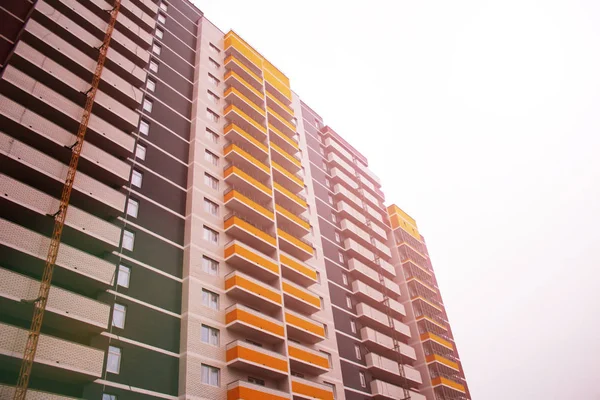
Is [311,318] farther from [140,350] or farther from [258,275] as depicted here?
[140,350]

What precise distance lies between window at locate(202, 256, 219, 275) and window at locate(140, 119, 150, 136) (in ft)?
38.0

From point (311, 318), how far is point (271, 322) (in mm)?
7949

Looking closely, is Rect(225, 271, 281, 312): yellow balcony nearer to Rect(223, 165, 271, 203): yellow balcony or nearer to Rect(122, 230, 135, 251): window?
Rect(122, 230, 135, 251): window

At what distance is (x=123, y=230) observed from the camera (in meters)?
35.1

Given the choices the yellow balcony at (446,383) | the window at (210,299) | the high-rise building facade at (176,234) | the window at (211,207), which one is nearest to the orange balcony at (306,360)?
the high-rise building facade at (176,234)

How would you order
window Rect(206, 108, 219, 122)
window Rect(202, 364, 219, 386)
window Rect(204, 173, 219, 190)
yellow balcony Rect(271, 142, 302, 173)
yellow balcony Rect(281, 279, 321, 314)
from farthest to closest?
yellow balcony Rect(271, 142, 302, 173), window Rect(206, 108, 219, 122), window Rect(204, 173, 219, 190), yellow balcony Rect(281, 279, 321, 314), window Rect(202, 364, 219, 386)

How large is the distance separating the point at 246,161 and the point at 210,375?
20837 mm

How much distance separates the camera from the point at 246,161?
48.0 meters

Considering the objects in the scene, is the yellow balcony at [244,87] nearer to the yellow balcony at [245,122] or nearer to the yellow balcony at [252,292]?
the yellow balcony at [245,122]

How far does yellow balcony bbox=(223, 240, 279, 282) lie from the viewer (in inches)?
1585

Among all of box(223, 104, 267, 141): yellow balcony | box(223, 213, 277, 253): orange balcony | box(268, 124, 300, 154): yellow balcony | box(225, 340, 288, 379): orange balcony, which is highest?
box(268, 124, 300, 154): yellow balcony

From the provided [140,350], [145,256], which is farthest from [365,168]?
[140,350]

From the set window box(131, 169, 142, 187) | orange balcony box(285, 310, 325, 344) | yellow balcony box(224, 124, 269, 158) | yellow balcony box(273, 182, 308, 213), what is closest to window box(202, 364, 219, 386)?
orange balcony box(285, 310, 325, 344)

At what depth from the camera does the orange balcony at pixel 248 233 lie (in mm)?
41844
